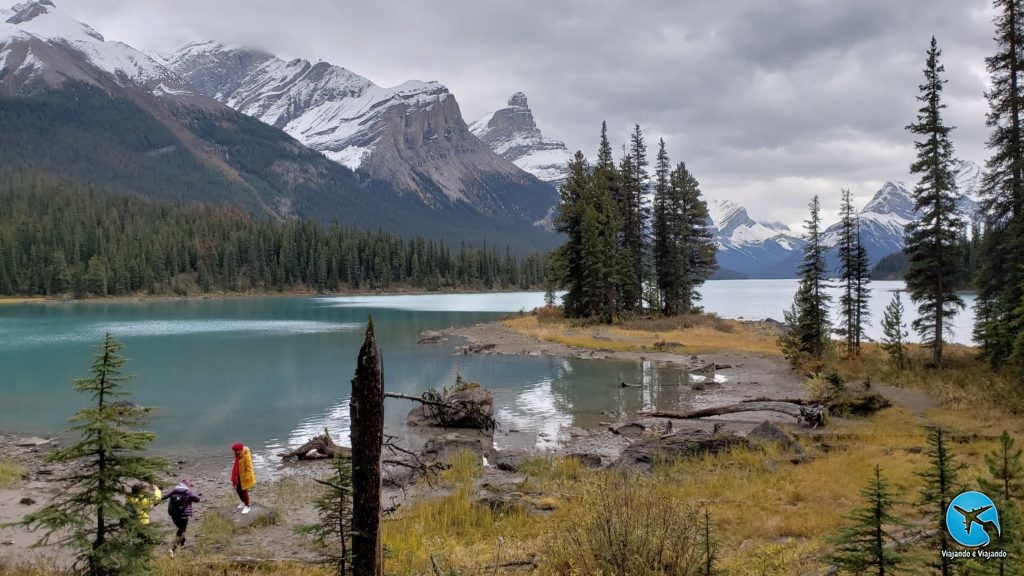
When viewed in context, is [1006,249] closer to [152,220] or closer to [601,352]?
[601,352]

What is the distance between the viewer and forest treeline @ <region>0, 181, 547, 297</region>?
13638cm

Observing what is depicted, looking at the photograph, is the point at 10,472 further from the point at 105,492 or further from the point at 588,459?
the point at 588,459

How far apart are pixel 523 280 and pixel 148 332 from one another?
136 metres

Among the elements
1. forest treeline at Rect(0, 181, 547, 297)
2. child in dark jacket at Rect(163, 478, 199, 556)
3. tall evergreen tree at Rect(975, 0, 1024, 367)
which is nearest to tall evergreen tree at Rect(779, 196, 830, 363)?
tall evergreen tree at Rect(975, 0, 1024, 367)

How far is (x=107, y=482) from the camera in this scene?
668 cm

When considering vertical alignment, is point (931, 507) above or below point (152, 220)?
below

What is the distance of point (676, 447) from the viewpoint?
15.7 meters

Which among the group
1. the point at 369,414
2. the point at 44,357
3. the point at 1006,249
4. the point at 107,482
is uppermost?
the point at 1006,249

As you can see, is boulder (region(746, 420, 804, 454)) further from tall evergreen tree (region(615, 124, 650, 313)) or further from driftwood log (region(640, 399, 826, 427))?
tall evergreen tree (region(615, 124, 650, 313))

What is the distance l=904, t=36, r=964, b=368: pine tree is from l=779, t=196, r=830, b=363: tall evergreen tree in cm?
485

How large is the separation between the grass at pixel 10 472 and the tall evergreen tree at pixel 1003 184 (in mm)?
34267

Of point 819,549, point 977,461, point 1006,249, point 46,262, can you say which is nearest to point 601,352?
point 1006,249

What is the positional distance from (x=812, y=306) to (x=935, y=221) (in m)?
7.36
